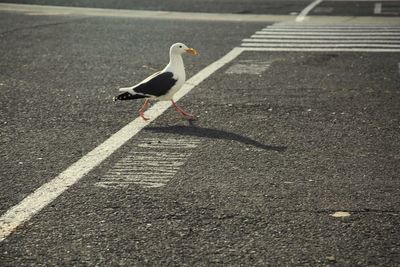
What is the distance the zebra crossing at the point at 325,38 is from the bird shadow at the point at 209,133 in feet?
18.1

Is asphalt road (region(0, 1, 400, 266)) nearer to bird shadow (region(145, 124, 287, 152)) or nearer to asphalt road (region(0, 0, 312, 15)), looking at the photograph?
bird shadow (region(145, 124, 287, 152))

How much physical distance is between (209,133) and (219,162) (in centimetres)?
102

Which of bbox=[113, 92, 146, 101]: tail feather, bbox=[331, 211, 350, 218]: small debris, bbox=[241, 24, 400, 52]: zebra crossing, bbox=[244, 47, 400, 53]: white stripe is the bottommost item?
bbox=[241, 24, 400, 52]: zebra crossing

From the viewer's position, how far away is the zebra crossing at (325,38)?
12.8 m

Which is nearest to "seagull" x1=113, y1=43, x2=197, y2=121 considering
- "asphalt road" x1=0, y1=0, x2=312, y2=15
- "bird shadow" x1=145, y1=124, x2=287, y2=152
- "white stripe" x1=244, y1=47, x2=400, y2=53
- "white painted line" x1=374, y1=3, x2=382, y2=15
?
"bird shadow" x1=145, y1=124, x2=287, y2=152

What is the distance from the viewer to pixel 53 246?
14.7 feet

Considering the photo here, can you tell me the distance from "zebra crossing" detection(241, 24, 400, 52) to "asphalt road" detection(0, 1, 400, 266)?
38.7 inches

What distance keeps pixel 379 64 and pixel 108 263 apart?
7778mm

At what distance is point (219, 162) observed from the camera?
6234 millimetres

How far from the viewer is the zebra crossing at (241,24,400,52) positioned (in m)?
12.8

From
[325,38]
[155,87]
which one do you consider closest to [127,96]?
[155,87]

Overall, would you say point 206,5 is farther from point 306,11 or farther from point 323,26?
point 323,26

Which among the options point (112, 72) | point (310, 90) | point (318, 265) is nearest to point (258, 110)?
point (310, 90)

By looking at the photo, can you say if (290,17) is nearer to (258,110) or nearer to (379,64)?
(379,64)
